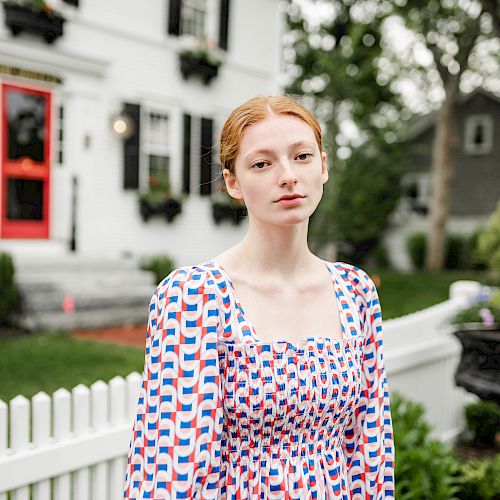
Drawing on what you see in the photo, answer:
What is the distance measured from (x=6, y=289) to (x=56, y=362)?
75.4 inches

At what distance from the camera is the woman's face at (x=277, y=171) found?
1355 millimetres

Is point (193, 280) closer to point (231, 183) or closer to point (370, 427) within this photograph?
point (231, 183)

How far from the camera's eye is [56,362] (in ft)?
19.5

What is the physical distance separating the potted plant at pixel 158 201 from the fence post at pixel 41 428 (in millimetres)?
7595

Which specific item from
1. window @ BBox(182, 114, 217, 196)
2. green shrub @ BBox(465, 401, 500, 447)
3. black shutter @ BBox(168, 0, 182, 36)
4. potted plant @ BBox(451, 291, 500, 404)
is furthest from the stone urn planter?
black shutter @ BBox(168, 0, 182, 36)

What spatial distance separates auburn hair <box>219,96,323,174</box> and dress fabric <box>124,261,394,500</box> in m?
0.25

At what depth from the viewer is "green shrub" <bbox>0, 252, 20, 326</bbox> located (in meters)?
7.42

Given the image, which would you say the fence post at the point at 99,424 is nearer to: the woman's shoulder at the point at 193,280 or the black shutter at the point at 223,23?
the woman's shoulder at the point at 193,280

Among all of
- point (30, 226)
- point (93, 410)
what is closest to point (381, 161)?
point (30, 226)

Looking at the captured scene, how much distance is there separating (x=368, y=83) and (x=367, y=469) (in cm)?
1442

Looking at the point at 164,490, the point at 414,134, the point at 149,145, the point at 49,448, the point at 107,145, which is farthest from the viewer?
the point at 414,134

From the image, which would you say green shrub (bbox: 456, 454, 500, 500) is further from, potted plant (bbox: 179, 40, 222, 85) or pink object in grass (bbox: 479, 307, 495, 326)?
potted plant (bbox: 179, 40, 222, 85)

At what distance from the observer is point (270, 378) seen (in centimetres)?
134

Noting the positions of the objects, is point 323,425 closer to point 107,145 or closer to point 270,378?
point 270,378
